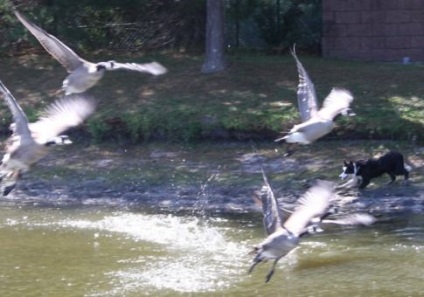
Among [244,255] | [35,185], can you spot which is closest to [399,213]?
[244,255]

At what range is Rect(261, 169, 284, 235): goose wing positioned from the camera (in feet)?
31.4

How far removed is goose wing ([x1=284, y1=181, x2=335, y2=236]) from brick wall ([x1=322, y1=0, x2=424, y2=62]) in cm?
1350

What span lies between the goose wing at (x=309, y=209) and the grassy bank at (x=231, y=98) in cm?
834

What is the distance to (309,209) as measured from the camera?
960 centimetres

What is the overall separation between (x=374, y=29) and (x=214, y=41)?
3.79 metres

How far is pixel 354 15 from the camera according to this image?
76.1 ft

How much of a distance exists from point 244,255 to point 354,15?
37.5 feet

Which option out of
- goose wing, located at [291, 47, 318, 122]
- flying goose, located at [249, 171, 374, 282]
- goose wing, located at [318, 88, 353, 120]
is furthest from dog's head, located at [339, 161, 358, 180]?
flying goose, located at [249, 171, 374, 282]

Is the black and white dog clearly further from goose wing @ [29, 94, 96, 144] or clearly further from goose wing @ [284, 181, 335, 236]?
goose wing @ [284, 181, 335, 236]

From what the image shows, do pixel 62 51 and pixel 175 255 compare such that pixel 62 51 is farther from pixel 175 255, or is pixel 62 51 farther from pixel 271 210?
pixel 271 210

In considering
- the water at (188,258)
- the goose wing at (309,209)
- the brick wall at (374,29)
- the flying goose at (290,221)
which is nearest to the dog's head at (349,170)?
the water at (188,258)

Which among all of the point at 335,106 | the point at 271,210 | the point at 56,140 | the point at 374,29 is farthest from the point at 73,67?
the point at 374,29

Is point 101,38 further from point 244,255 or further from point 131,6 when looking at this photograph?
point 244,255

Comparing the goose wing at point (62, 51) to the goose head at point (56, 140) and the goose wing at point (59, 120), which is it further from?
the goose head at point (56, 140)
